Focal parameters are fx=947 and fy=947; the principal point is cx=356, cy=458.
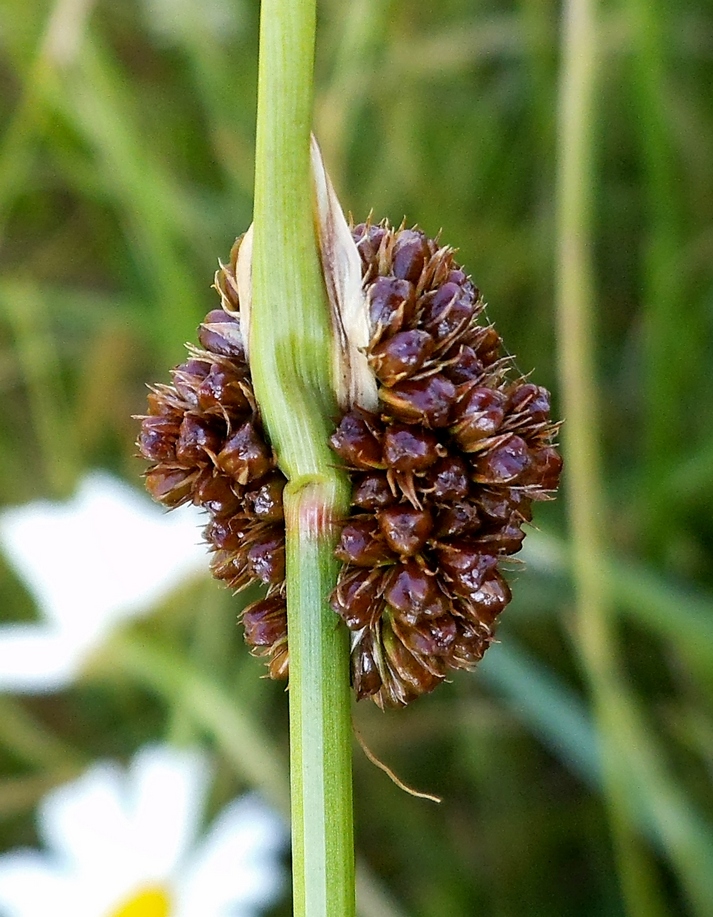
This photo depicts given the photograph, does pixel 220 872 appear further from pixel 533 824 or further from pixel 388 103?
pixel 388 103

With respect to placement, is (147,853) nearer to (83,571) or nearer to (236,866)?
(236,866)

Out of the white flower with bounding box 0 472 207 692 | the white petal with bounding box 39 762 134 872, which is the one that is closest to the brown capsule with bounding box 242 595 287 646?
the white flower with bounding box 0 472 207 692

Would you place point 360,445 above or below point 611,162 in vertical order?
below

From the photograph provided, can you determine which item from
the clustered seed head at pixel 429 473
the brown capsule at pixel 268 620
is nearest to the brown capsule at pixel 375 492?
the clustered seed head at pixel 429 473

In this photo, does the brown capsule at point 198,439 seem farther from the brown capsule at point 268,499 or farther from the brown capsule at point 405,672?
the brown capsule at point 405,672

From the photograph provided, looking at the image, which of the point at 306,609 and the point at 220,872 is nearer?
the point at 306,609

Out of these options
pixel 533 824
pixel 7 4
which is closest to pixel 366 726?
pixel 533 824

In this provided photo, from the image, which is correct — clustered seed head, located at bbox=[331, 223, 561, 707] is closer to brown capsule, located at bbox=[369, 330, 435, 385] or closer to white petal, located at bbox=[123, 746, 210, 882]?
brown capsule, located at bbox=[369, 330, 435, 385]
